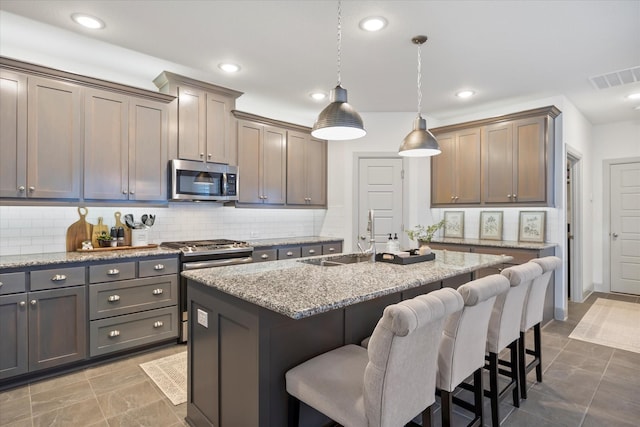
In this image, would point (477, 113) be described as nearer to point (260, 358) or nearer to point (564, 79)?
point (564, 79)

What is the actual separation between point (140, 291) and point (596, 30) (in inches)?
173

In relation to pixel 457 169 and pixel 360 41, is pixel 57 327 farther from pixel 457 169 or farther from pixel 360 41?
pixel 457 169

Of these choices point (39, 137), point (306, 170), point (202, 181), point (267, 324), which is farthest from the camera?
point (306, 170)

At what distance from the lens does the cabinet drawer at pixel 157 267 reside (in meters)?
3.12

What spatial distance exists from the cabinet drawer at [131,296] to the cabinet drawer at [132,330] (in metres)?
0.06

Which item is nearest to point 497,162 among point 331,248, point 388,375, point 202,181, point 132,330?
point 331,248

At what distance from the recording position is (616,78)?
3.68 m

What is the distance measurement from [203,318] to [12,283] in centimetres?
169

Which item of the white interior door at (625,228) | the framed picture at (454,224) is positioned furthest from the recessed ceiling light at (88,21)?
the white interior door at (625,228)

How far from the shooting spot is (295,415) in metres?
1.63

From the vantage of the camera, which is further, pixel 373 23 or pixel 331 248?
pixel 331 248

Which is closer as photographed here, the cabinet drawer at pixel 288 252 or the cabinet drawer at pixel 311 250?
the cabinet drawer at pixel 288 252

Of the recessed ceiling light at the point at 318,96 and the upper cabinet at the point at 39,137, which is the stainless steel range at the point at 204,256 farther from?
the recessed ceiling light at the point at 318,96

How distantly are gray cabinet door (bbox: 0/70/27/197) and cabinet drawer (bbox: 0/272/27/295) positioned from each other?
0.66 m
